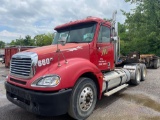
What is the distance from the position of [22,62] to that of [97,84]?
1988 mm

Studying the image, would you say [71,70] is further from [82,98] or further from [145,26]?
[145,26]

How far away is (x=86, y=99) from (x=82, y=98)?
168 mm

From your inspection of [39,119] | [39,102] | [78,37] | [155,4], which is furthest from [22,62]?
[155,4]

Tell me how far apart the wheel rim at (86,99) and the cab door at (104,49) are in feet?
3.86

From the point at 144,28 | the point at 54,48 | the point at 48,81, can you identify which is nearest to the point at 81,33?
the point at 54,48

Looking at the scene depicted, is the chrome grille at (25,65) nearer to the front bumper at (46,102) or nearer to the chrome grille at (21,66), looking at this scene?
the chrome grille at (21,66)

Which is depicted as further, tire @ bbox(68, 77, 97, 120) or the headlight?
tire @ bbox(68, 77, 97, 120)

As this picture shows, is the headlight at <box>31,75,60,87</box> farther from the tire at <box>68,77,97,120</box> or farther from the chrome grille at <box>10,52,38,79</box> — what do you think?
the tire at <box>68,77,97,120</box>

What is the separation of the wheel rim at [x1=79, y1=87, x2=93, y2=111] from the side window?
1.64 m

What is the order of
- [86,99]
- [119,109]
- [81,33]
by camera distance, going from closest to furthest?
[86,99], [119,109], [81,33]

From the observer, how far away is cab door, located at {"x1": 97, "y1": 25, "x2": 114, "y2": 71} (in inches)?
194

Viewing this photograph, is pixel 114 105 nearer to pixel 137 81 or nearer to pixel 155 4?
pixel 137 81

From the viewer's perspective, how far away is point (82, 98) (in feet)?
12.5

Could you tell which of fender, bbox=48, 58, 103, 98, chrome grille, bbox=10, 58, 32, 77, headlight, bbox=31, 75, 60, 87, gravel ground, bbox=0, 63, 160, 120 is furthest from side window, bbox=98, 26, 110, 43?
chrome grille, bbox=10, 58, 32, 77
